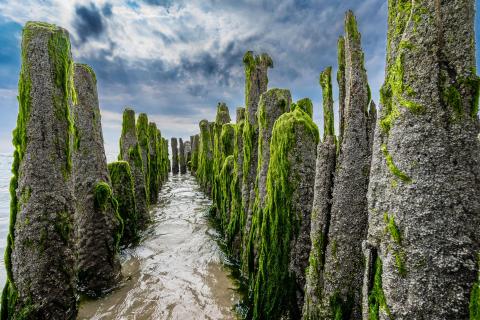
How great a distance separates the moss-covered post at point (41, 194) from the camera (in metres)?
4.08

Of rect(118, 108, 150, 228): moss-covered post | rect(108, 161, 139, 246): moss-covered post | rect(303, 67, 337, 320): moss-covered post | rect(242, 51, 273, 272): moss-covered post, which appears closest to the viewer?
rect(303, 67, 337, 320): moss-covered post

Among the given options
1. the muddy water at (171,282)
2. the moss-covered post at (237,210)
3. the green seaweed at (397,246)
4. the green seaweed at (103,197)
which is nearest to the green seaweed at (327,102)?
the green seaweed at (397,246)

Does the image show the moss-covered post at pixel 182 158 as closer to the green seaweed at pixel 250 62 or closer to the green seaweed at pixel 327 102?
the green seaweed at pixel 250 62

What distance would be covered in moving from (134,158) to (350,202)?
391 inches

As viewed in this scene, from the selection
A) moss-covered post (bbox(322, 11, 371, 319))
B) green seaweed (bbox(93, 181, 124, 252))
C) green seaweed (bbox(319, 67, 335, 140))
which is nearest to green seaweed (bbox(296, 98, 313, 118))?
green seaweed (bbox(319, 67, 335, 140))

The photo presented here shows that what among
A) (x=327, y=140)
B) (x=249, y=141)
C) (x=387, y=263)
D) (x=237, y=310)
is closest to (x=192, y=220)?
(x=249, y=141)

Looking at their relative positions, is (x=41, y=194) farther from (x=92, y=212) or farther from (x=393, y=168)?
(x=393, y=168)

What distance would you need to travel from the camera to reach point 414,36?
7.20 ft

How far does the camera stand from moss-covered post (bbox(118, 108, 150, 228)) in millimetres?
11031

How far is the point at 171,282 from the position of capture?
647cm

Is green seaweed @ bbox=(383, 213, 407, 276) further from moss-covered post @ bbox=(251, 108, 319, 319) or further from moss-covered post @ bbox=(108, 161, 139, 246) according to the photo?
moss-covered post @ bbox=(108, 161, 139, 246)

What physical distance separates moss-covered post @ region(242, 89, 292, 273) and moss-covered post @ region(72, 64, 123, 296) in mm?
3282

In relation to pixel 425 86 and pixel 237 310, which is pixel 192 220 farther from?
pixel 425 86

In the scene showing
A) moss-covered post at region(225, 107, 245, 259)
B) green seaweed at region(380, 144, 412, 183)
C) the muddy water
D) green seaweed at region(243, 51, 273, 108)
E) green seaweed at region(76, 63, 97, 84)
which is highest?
green seaweed at region(243, 51, 273, 108)
